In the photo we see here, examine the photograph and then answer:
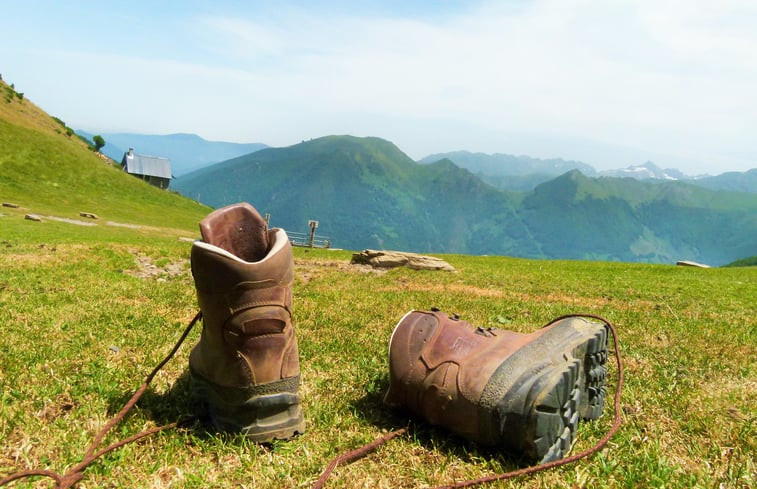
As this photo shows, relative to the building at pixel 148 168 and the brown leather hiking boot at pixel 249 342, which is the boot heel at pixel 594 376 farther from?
the building at pixel 148 168

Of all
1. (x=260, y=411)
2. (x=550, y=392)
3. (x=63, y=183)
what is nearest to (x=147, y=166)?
(x=63, y=183)

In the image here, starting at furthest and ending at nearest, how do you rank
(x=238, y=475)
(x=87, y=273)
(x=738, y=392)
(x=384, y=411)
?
(x=87, y=273), (x=738, y=392), (x=384, y=411), (x=238, y=475)

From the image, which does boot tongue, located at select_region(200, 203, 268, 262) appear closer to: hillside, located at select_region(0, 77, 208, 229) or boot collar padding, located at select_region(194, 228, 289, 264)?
boot collar padding, located at select_region(194, 228, 289, 264)

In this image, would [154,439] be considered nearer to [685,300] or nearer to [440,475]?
[440,475]

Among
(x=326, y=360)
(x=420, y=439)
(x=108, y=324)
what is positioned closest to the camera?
(x=420, y=439)

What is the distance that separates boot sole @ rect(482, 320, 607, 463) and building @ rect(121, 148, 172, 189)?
101 metres

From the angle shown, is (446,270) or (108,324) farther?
(446,270)

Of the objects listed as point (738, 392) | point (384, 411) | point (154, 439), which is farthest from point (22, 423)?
point (738, 392)

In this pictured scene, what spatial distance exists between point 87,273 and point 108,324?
4614mm

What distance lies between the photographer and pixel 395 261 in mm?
17484

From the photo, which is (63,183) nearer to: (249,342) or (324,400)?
(324,400)

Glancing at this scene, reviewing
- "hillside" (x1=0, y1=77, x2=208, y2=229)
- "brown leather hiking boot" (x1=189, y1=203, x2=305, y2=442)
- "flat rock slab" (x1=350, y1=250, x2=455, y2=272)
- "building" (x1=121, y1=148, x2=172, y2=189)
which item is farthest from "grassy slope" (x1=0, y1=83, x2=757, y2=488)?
"building" (x1=121, y1=148, x2=172, y2=189)

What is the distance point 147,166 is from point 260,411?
339 ft

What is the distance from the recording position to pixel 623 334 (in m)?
6.79
